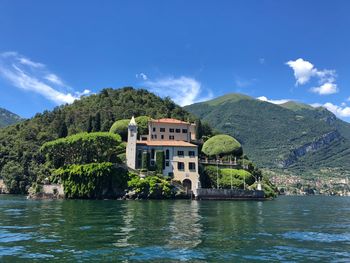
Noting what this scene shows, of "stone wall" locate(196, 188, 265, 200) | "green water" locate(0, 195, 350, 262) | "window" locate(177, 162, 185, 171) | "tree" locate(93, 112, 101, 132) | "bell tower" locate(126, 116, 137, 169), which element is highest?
"tree" locate(93, 112, 101, 132)

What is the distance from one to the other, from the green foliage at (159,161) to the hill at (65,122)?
38831mm

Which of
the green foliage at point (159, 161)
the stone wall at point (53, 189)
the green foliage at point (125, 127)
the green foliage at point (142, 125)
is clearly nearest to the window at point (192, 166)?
the green foliage at point (159, 161)

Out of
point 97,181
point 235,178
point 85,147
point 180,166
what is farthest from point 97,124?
point 235,178

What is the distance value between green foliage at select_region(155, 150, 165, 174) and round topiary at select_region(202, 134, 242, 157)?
760 inches

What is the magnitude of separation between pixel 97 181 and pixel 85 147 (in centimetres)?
871

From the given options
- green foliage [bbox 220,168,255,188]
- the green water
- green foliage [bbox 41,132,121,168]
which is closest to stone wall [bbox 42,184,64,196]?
green foliage [bbox 41,132,121,168]

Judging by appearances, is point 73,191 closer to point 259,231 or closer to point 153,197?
point 153,197

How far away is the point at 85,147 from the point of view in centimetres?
8125

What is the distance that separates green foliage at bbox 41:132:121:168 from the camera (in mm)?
80250

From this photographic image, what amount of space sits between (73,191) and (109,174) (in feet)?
27.2

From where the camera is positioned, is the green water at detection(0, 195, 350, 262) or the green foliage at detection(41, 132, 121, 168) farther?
the green foliage at detection(41, 132, 121, 168)

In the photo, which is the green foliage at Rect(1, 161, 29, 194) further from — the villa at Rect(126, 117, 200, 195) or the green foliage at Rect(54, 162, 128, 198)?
the villa at Rect(126, 117, 200, 195)

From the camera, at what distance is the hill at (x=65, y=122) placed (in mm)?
117562

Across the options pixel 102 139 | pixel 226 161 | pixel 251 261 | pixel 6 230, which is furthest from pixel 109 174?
pixel 251 261
